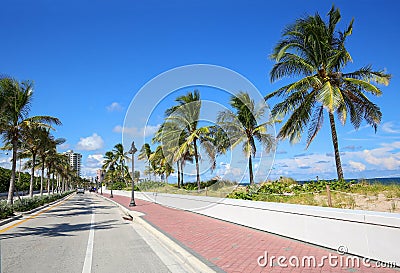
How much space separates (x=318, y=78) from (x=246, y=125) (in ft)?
20.1

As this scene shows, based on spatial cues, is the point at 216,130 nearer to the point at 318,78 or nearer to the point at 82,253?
the point at 318,78

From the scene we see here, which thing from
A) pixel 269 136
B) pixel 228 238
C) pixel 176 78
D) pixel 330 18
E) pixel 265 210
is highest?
pixel 330 18

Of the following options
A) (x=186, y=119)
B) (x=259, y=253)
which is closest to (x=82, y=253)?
(x=259, y=253)

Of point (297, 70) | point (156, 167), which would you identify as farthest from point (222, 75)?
point (156, 167)

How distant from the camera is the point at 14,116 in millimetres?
19406

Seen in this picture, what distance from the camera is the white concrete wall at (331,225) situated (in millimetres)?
5898

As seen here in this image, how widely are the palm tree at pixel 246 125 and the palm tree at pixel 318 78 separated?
295 cm

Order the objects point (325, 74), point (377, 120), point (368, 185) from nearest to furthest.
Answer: point (368, 185), point (377, 120), point (325, 74)

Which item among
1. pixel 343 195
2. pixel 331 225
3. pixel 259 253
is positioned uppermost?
pixel 343 195

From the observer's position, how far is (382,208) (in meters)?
9.82

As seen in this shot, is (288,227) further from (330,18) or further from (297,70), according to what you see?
(330,18)

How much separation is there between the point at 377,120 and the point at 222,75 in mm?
8171

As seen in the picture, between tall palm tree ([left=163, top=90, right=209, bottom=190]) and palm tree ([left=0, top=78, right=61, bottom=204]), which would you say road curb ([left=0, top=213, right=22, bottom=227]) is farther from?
tall palm tree ([left=163, top=90, right=209, bottom=190])

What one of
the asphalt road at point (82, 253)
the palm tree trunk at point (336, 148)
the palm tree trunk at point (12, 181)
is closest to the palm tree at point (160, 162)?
the palm tree trunk at point (12, 181)
